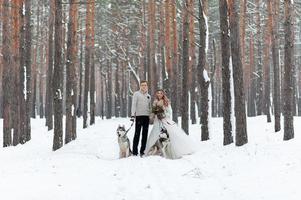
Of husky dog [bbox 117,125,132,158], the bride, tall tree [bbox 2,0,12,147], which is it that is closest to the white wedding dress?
the bride

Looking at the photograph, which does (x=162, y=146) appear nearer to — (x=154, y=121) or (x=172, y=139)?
(x=172, y=139)

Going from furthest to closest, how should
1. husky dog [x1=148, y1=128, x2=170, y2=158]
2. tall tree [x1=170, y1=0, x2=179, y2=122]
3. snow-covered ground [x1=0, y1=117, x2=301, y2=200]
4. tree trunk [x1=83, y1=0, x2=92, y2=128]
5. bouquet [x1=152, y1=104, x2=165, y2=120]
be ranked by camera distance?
tree trunk [x1=83, y1=0, x2=92, y2=128]
tall tree [x1=170, y1=0, x2=179, y2=122]
bouquet [x1=152, y1=104, x2=165, y2=120]
husky dog [x1=148, y1=128, x2=170, y2=158]
snow-covered ground [x1=0, y1=117, x2=301, y2=200]

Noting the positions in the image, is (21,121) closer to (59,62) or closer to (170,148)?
(59,62)

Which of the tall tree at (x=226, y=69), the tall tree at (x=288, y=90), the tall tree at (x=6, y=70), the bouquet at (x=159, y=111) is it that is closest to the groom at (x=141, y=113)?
the bouquet at (x=159, y=111)

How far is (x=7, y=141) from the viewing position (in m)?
17.5

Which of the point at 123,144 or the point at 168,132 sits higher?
the point at 168,132

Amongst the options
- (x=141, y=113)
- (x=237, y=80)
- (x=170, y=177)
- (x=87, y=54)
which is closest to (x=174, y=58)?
(x=87, y=54)

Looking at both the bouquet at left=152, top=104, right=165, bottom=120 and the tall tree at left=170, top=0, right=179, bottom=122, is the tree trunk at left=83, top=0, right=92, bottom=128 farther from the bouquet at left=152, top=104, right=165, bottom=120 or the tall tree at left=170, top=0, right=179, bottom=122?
the bouquet at left=152, top=104, right=165, bottom=120

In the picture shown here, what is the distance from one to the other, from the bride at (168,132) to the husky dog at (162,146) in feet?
0.32

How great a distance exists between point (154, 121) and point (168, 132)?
504 mm

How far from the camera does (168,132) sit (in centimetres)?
1188

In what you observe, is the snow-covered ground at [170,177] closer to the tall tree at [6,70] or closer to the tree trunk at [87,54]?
the tall tree at [6,70]

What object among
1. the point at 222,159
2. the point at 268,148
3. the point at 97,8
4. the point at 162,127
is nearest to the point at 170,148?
the point at 162,127

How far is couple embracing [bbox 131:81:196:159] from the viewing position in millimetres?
11617
